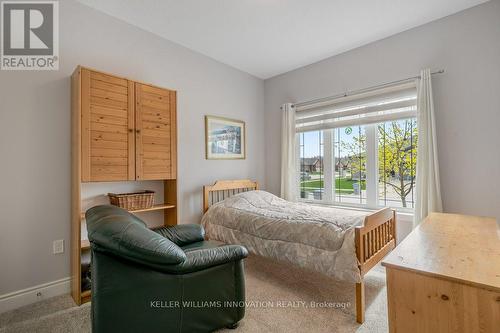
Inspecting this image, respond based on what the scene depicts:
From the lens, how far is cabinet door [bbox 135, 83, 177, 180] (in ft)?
8.11

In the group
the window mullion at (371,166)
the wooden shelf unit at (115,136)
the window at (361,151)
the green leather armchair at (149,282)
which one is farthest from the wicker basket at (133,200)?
the window mullion at (371,166)

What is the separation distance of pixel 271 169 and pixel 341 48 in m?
2.11

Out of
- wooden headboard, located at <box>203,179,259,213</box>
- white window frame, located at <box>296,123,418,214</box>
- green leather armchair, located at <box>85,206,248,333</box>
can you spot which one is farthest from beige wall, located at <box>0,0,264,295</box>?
white window frame, located at <box>296,123,418,214</box>

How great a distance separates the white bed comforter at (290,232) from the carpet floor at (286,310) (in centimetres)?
31

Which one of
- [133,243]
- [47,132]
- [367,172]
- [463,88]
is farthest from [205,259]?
[463,88]

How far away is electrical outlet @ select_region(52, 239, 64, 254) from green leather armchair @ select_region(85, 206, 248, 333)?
3.14ft

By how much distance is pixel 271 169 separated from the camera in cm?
429

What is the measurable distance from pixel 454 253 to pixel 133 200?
2.54 m

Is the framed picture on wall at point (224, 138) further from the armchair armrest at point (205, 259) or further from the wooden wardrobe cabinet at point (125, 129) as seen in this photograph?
the armchair armrest at point (205, 259)

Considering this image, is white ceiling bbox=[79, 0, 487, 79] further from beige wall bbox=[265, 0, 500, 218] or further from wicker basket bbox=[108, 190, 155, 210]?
wicker basket bbox=[108, 190, 155, 210]

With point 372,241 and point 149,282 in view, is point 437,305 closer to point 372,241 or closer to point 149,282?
point 372,241

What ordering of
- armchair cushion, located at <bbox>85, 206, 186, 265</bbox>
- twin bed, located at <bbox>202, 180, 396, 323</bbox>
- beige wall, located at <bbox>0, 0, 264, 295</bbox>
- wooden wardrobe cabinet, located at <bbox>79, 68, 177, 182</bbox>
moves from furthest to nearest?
wooden wardrobe cabinet, located at <bbox>79, 68, 177, 182</bbox> → beige wall, located at <bbox>0, 0, 264, 295</bbox> → twin bed, located at <bbox>202, 180, 396, 323</bbox> → armchair cushion, located at <bbox>85, 206, 186, 265</bbox>

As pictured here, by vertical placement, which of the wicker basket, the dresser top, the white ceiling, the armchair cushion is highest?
the white ceiling

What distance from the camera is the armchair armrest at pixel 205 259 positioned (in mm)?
1458
